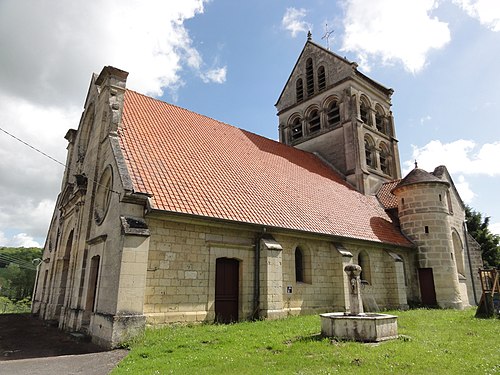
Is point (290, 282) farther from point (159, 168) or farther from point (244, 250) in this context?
point (159, 168)

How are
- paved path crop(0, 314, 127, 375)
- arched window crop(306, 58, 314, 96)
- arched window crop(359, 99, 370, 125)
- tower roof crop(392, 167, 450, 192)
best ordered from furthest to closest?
1. arched window crop(306, 58, 314, 96)
2. arched window crop(359, 99, 370, 125)
3. tower roof crop(392, 167, 450, 192)
4. paved path crop(0, 314, 127, 375)

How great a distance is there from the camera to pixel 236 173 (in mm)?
14992

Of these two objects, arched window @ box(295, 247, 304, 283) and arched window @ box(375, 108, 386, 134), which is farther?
arched window @ box(375, 108, 386, 134)

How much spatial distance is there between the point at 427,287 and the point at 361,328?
1223 centimetres

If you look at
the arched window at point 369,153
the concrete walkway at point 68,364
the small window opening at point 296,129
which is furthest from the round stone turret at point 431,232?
the concrete walkway at point 68,364

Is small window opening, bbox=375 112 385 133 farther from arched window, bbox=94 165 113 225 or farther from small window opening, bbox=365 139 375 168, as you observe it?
arched window, bbox=94 165 113 225

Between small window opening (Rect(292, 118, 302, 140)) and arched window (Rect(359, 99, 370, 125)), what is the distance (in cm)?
455

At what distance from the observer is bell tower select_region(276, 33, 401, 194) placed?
2330 centimetres

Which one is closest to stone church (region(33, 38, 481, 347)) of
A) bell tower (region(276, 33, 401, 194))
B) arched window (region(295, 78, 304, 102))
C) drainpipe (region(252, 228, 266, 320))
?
drainpipe (region(252, 228, 266, 320))

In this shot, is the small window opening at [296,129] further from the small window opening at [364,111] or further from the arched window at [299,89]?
the small window opening at [364,111]

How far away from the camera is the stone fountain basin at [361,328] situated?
27.1ft

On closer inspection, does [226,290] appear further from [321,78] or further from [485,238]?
[485,238]

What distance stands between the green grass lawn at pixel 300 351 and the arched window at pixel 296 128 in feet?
60.9

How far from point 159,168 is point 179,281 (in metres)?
3.88
